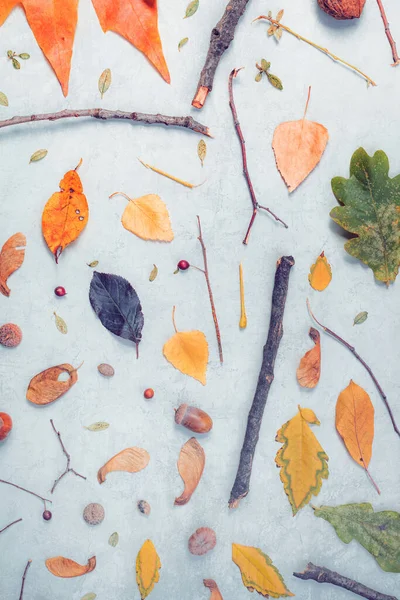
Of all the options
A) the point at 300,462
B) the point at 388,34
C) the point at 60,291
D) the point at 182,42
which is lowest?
the point at 300,462

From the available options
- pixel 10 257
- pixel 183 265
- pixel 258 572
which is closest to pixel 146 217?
pixel 183 265

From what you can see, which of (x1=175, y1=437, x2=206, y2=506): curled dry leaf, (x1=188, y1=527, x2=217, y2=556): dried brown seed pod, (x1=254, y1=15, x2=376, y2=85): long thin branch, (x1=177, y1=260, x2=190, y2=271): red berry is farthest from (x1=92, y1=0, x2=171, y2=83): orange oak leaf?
(x1=188, y1=527, x2=217, y2=556): dried brown seed pod

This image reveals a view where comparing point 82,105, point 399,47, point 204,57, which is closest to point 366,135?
point 399,47

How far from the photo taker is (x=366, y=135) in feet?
2.95

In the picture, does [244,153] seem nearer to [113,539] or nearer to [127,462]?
[127,462]

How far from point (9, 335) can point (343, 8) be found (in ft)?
2.04

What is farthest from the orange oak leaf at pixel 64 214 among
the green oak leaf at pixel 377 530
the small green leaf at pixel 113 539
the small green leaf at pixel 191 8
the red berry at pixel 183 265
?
the green oak leaf at pixel 377 530

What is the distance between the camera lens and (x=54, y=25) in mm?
854

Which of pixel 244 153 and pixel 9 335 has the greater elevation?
pixel 244 153

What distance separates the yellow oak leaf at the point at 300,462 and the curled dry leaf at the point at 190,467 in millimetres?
107

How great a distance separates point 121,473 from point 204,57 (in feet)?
1.89

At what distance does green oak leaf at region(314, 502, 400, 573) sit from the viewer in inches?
35.1

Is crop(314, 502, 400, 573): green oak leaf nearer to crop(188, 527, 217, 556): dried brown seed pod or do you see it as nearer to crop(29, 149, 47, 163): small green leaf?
crop(188, 527, 217, 556): dried brown seed pod

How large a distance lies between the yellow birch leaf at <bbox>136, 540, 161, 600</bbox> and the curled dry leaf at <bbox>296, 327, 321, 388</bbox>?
30 cm
